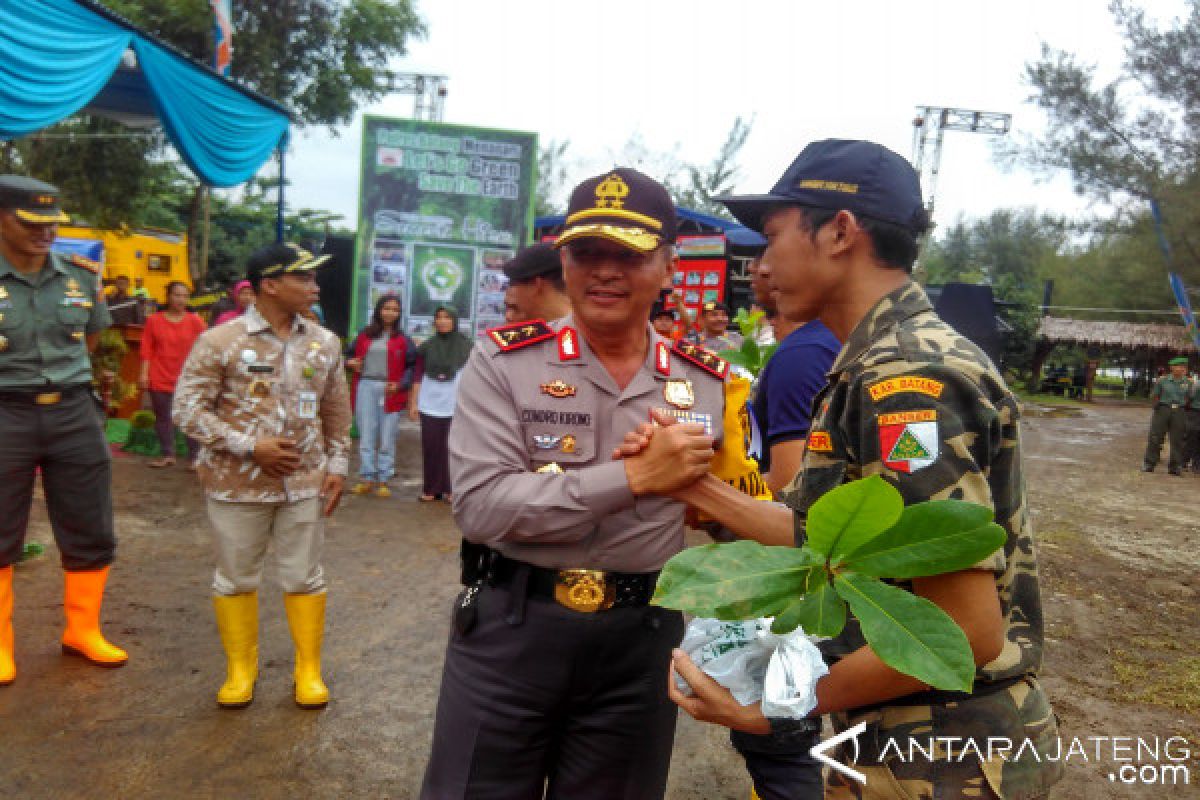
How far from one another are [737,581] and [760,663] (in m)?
0.39

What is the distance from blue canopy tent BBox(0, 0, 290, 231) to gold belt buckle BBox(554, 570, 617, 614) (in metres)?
4.31

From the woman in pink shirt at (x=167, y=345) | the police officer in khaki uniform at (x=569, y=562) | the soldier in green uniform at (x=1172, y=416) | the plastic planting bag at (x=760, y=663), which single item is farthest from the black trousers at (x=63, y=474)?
the soldier in green uniform at (x=1172, y=416)

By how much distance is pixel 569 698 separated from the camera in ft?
5.97

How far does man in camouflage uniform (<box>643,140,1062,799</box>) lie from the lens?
1192 mm

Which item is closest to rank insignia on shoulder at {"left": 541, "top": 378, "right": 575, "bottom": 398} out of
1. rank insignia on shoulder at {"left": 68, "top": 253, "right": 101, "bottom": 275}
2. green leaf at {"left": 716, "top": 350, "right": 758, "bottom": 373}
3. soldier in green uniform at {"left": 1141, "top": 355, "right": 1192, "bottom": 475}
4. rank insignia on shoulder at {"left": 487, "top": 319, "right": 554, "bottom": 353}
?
rank insignia on shoulder at {"left": 487, "top": 319, "right": 554, "bottom": 353}

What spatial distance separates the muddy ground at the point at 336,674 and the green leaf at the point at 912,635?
96.1 inches

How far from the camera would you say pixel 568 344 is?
6.33 ft

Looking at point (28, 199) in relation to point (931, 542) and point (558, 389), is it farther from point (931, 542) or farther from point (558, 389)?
point (931, 542)

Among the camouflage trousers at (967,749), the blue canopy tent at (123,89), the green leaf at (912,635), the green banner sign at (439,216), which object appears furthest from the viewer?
the green banner sign at (439,216)

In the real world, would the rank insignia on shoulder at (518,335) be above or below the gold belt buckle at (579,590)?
above

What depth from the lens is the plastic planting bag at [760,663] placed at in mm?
1191

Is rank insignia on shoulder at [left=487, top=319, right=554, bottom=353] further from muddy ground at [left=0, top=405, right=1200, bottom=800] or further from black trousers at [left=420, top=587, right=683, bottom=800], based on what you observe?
muddy ground at [left=0, top=405, right=1200, bottom=800]

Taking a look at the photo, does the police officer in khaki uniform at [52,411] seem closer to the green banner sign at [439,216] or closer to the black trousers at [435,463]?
the black trousers at [435,463]

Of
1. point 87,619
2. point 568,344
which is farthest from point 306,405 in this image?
point 568,344
